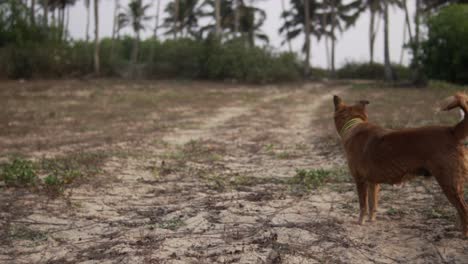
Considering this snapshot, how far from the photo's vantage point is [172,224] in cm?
456

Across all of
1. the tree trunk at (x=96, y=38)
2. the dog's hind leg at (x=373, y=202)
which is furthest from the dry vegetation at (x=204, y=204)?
the tree trunk at (x=96, y=38)

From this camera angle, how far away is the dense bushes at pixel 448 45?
26.1 meters

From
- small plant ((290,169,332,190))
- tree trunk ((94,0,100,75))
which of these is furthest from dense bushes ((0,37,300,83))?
small plant ((290,169,332,190))

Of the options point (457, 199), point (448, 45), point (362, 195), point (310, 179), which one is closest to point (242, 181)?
point (310, 179)

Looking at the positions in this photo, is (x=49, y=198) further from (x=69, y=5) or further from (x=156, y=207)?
(x=69, y=5)

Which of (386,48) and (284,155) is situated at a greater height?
(386,48)

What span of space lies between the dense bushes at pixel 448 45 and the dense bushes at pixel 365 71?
13.0 metres

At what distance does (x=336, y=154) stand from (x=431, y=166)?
4488mm

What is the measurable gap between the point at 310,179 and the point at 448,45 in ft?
79.2

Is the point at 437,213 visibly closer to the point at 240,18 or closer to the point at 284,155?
the point at 284,155

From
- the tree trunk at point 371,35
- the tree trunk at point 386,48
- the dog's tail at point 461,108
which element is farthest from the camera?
the tree trunk at point 371,35

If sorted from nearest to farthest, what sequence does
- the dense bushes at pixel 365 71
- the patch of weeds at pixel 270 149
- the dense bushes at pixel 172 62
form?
the patch of weeds at pixel 270 149
the dense bushes at pixel 172 62
the dense bushes at pixel 365 71

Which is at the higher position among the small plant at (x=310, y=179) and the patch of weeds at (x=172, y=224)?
the small plant at (x=310, y=179)

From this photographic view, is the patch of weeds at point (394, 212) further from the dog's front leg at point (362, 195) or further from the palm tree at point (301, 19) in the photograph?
the palm tree at point (301, 19)
